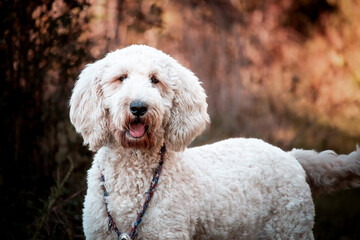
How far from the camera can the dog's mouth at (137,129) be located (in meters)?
2.68

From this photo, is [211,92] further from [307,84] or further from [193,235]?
[193,235]

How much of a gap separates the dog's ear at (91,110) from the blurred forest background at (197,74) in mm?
645

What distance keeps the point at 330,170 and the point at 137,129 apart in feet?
6.48

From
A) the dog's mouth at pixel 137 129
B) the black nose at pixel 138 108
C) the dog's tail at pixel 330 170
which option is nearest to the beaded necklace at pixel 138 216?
the dog's mouth at pixel 137 129

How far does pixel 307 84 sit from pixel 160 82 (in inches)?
235

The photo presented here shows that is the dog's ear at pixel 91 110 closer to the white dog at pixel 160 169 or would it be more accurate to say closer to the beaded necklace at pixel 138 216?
the white dog at pixel 160 169

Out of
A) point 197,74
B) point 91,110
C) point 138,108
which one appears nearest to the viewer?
point 138,108

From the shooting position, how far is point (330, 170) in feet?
11.8

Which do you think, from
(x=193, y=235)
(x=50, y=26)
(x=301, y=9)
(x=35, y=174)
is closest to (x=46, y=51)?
(x=50, y=26)

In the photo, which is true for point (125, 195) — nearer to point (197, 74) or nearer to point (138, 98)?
point (138, 98)

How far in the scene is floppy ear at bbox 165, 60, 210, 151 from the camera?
290 cm

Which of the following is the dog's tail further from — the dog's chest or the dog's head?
the dog's chest

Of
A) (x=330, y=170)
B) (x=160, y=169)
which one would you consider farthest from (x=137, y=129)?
(x=330, y=170)

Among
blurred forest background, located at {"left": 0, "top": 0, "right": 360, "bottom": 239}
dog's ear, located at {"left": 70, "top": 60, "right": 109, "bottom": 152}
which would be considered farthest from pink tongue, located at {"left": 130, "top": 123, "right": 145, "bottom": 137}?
blurred forest background, located at {"left": 0, "top": 0, "right": 360, "bottom": 239}
